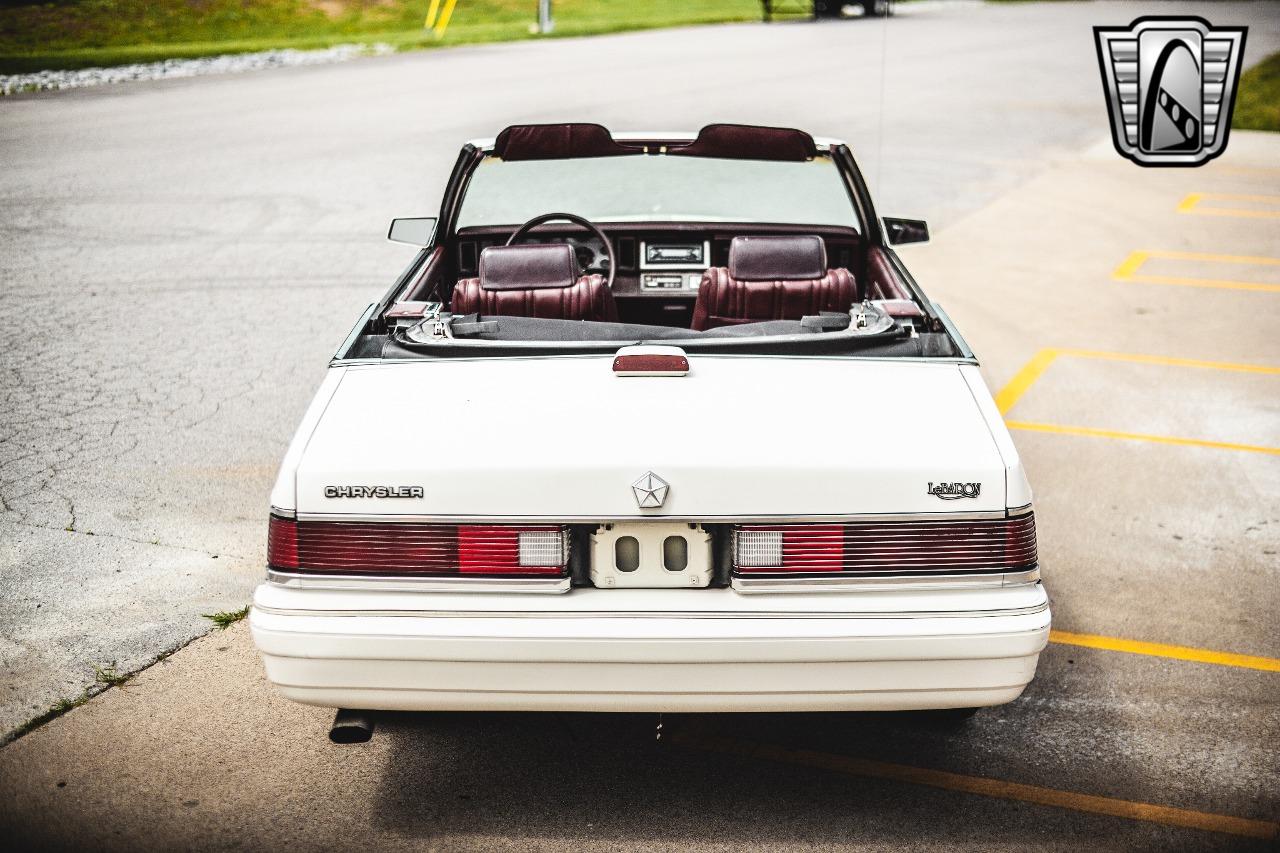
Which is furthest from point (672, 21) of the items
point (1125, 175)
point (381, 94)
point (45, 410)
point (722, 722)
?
point (722, 722)

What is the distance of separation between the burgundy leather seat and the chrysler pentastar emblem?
4.85 ft

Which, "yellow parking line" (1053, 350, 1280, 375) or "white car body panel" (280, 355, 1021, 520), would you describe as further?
"yellow parking line" (1053, 350, 1280, 375)

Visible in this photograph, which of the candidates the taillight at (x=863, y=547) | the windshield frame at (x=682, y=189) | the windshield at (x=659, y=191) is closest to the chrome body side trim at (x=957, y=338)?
the taillight at (x=863, y=547)

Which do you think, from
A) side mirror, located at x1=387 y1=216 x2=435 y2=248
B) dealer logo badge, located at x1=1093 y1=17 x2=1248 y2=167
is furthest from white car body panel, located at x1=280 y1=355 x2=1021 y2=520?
dealer logo badge, located at x1=1093 y1=17 x2=1248 y2=167

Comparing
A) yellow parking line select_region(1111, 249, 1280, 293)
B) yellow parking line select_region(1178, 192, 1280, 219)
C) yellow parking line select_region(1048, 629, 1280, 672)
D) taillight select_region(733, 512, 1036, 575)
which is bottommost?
yellow parking line select_region(1111, 249, 1280, 293)

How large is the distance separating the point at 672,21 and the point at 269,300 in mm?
26177

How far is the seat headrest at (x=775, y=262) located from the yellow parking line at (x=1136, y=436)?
267 cm

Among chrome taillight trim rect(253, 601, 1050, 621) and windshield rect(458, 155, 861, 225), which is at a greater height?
chrome taillight trim rect(253, 601, 1050, 621)

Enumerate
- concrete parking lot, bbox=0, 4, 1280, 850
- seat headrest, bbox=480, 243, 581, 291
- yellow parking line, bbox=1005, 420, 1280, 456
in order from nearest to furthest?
concrete parking lot, bbox=0, 4, 1280, 850 < seat headrest, bbox=480, 243, 581, 291 < yellow parking line, bbox=1005, 420, 1280, 456

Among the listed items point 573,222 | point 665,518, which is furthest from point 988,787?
point 573,222

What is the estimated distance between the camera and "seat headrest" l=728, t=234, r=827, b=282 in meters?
4.32

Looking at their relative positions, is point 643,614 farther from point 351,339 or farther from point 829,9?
point 829,9

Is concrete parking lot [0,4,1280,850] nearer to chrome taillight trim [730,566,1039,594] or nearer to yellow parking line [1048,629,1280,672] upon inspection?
yellow parking line [1048,629,1280,672]

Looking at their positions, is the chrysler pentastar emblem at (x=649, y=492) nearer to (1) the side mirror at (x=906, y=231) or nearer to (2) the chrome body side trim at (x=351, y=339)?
(2) the chrome body side trim at (x=351, y=339)
